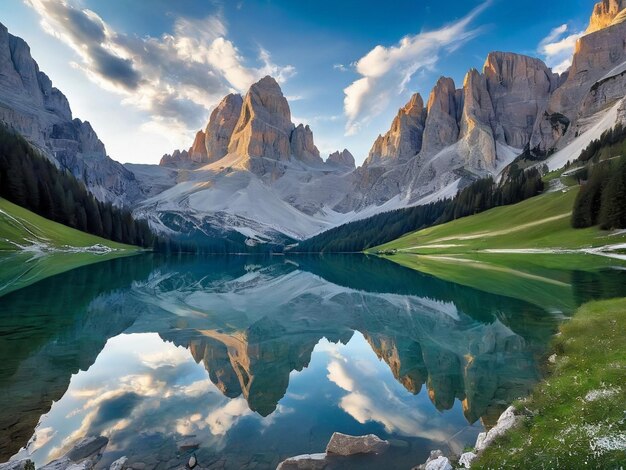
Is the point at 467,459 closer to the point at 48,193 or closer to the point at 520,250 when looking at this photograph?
the point at 520,250

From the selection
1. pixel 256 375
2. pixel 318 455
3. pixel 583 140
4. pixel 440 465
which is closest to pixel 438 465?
pixel 440 465

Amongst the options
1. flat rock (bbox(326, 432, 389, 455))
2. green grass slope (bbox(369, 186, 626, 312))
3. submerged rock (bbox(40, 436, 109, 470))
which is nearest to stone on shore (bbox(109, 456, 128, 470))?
submerged rock (bbox(40, 436, 109, 470))

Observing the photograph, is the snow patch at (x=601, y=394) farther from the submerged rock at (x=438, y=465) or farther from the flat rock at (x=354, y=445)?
the flat rock at (x=354, y=445)

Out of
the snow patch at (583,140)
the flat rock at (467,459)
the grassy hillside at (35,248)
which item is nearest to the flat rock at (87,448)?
the flat rock at (467,459)

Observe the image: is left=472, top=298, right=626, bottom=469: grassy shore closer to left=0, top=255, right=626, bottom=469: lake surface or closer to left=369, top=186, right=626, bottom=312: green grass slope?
left=0, top=255, right=626, bottom=469: lake surface

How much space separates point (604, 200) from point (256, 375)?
3099 inches

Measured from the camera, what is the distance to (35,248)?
238 ft

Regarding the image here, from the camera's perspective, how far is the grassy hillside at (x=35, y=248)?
4497cm

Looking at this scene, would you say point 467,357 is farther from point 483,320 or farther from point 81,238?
point 81,238

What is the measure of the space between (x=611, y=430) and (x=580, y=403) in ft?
7.16

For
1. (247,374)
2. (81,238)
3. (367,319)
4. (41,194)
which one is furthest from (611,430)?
(41,194)

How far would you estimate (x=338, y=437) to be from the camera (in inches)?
412

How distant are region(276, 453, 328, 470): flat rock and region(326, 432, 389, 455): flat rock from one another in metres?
0.54

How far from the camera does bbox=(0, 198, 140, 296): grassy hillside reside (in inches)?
1770
